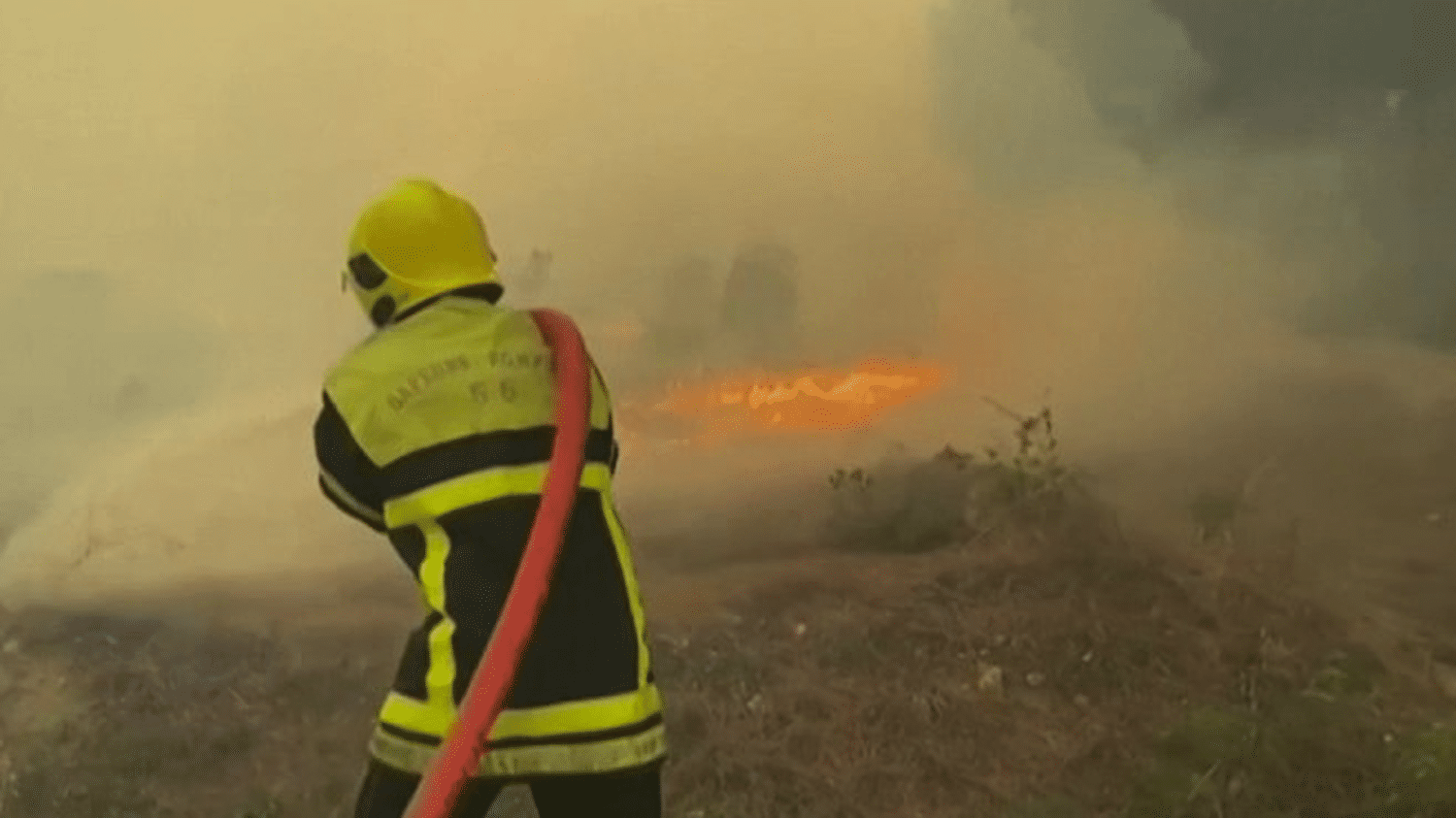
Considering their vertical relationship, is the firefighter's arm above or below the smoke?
below

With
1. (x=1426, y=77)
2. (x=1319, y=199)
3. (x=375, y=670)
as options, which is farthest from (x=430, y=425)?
(x=1426, y=77)

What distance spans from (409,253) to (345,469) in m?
0.29

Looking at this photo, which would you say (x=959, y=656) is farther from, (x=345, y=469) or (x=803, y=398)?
(x=345, y=469)

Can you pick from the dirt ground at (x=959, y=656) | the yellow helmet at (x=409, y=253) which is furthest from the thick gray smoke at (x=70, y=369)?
the yellow helmet at (x=409, y=253)

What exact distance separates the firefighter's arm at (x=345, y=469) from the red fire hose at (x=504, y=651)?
230 millimetres

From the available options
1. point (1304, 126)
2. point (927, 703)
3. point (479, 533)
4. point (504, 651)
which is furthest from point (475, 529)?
point (1304, 126)

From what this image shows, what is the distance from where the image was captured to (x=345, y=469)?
2318 mm

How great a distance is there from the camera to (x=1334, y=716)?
359cm

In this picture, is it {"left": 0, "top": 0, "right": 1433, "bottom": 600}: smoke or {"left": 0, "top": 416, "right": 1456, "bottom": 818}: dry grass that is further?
{"left": 0, "top": 0, "right": 1433, "bottom": 600}: smoke

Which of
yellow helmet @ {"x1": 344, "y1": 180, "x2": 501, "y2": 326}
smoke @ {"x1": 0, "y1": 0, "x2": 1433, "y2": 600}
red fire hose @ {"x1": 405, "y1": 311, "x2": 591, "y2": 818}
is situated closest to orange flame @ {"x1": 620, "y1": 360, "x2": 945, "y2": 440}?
smoke @ {"x1": 0, "y1": 0, "x2": 1433, "y2": 600}

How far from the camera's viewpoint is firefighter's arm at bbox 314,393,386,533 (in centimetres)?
230

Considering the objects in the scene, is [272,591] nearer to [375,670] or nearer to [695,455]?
[375,670]

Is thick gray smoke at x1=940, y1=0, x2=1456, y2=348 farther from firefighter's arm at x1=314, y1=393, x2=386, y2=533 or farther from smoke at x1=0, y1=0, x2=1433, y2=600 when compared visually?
firefighter's arm at x1=314, y1=393, x2=386, y2=533

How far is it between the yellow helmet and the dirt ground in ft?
4.54
